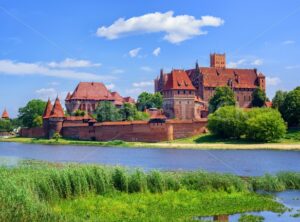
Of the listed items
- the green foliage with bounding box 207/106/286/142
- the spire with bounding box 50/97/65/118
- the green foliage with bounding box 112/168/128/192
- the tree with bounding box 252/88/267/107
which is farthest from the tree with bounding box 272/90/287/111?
the green foliage with bounding box 112/168/128/192

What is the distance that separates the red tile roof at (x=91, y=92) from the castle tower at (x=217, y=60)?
39115 mm

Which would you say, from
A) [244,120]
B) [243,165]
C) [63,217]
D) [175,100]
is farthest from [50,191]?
[175,100]

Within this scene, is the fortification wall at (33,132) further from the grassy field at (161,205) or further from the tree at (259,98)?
the grassy field at (161,205)

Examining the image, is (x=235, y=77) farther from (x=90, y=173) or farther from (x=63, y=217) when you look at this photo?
(x=63, y=217)

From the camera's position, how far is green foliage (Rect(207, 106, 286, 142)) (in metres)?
51.4

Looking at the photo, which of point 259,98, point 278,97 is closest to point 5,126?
point 259,98

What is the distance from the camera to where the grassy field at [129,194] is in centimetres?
1560

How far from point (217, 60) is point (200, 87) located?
40.5 metres

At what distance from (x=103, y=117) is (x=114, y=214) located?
56.7 m

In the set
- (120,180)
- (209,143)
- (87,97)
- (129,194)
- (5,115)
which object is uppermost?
(87,97)

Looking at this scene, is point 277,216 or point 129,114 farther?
point 129,114

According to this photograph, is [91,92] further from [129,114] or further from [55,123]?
[55,123]

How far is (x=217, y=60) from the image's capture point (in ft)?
399

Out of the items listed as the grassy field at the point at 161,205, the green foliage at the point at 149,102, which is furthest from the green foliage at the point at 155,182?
the green foliage at the point at 149,102
